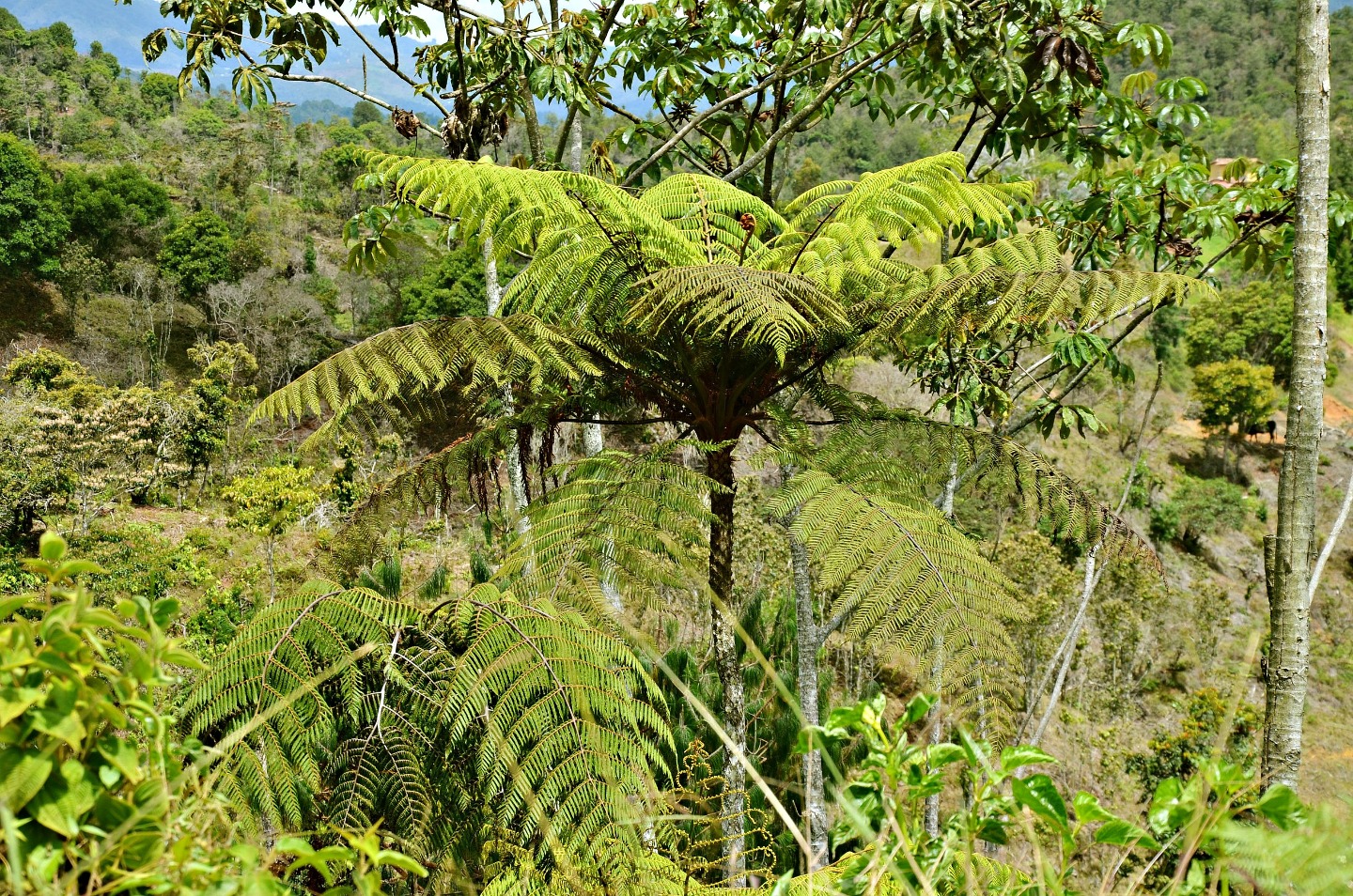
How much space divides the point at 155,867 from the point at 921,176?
248 cm

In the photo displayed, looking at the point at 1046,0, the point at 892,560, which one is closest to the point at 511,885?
the point at 892,560

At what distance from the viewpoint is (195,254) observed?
846 inches

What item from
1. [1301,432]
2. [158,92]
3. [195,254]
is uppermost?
[158,92]

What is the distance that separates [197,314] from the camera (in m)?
22.2

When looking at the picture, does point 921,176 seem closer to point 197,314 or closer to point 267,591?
point 267,591

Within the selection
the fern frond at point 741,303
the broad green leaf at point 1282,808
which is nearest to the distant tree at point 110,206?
the fern frond at point 741,303

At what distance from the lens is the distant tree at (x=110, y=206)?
22219mm

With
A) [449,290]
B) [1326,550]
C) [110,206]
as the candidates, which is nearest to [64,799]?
[1326,550]

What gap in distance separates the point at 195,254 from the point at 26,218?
4.33 meters

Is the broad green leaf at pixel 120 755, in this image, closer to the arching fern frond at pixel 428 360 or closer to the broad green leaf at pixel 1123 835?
the broad green leaf at pixel 1123 835

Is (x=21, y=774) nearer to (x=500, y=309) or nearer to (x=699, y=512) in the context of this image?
(x=699, y=512)

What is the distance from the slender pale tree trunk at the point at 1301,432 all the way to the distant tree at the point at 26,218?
26.2 metres

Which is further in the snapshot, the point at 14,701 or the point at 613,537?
the point at 613,537

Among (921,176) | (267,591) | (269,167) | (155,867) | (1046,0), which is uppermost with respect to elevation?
(269,167)
